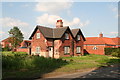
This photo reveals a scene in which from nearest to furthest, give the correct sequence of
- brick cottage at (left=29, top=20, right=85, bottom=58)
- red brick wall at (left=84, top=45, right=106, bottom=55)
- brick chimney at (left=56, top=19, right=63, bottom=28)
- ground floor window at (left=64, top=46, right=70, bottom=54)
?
brick cottage at (left=29, top=20, right=85, bottom=58) → ground floor window at (left=64, top=46, right=70, bottom=54) → brick chimney at (left=56, top=19, right=63, bottom=28) → red brick wall at (left=84, top=45, right=106, bottom=55)

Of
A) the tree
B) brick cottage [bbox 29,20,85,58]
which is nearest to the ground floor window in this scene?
brick cottage [bbox 29,20,85,58]

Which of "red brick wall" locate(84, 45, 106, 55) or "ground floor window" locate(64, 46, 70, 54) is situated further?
"red brick wall" locate(84, 45, 106, 55)

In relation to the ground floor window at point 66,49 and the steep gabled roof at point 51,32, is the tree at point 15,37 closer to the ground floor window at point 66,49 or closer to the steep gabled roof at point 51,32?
the steep gabled roof at point 51,32

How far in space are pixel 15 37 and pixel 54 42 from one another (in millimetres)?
40814

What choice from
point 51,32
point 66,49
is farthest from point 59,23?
point 66,49

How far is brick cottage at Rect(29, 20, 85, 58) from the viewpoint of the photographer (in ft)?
90.2

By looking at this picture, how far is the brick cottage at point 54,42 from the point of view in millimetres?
27484

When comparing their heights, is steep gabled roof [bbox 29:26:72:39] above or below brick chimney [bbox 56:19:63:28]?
below

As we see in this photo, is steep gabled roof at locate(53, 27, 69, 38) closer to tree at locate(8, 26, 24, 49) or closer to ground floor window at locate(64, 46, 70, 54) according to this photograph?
ground floor window at locate(64, 46, 70, 54)

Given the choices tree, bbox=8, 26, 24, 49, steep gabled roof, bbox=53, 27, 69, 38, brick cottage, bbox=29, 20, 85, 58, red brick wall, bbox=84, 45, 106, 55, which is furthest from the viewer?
tree, bbox=8, 26, 24, 49

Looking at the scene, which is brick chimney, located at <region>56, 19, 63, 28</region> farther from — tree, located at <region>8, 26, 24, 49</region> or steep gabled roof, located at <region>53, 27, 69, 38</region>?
tree, located at <region>8, 26, 24, 49</region>

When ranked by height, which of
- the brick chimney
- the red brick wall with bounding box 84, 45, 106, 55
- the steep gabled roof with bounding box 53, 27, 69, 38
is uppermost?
the brick chimney

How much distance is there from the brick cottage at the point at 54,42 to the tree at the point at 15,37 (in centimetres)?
3427

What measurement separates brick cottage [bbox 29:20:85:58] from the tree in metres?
34.3
